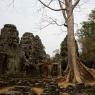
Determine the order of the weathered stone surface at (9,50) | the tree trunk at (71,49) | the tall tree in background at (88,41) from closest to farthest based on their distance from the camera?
the tree trunk at (71,49), the weathered stone surface at (9,50), the tall tree in background at (88,41)

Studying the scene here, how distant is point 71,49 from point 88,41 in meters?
20.0

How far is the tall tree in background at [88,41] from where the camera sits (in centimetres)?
3266

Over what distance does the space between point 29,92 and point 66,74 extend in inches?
179

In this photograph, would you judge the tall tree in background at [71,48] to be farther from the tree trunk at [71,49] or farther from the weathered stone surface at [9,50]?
the weathered stone surface at [9,50]

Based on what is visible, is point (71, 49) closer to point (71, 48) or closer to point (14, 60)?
point (71, 48)

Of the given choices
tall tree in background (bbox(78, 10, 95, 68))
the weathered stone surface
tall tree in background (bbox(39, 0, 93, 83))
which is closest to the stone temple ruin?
the weathered stone surface

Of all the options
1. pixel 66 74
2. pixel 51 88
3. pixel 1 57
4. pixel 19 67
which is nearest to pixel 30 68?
pixel 19 67

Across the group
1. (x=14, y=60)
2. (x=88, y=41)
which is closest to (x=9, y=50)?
(x=14, y=60)

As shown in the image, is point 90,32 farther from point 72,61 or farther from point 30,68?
point 72,61

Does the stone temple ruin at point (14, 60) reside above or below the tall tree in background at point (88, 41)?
below

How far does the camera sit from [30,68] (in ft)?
59.4

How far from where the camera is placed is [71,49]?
14266 mm

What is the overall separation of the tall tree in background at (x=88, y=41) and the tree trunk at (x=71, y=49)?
1797cm

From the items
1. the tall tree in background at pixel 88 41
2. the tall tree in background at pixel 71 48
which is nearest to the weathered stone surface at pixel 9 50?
the tall tree in background at pixel 71 48
